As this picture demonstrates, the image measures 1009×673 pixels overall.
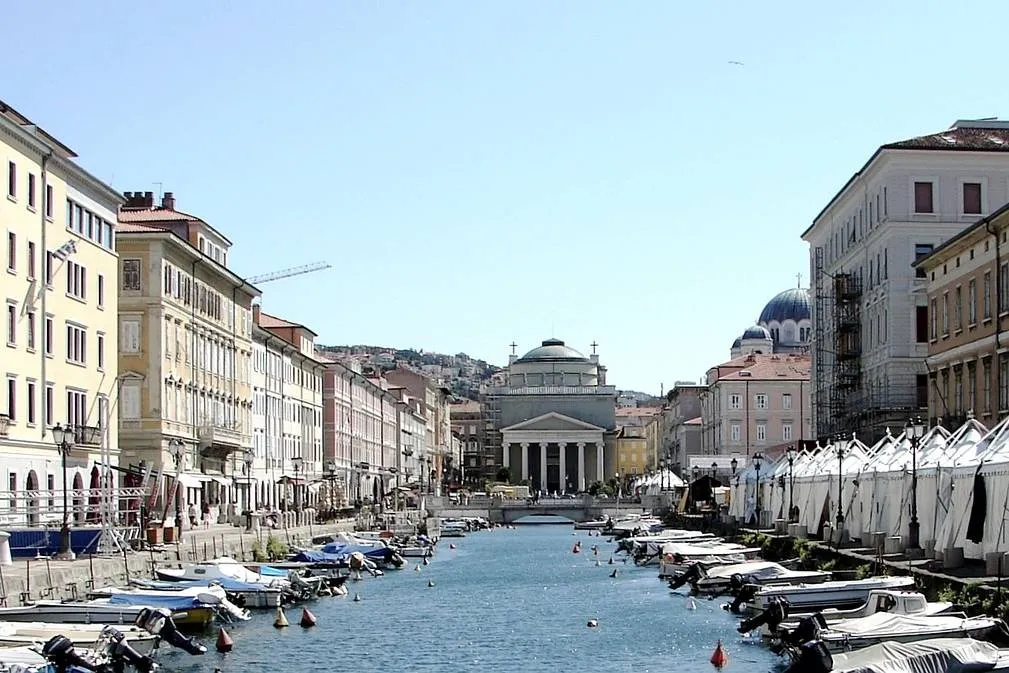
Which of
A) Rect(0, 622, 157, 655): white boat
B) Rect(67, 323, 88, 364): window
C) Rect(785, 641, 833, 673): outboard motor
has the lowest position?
Rect(0, 622, 157, 655): white boat

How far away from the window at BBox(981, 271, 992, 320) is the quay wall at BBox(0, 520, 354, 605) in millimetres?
30228

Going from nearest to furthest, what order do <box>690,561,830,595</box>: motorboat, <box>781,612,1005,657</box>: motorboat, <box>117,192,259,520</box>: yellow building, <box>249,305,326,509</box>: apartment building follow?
<box>781,612,1005,657</box>: motorboat → <box>690,561,830,595</box>: motorboat → <box>117,192,259,520</box>: yellow building → <box>249,305,326,509</box>: apartment building

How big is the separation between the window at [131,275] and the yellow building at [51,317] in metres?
7.02

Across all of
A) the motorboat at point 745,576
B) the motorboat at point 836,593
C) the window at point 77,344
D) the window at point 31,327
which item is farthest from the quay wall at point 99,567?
the motorboat at point 836,593

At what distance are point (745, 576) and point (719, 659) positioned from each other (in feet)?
43.8

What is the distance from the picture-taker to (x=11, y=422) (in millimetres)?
55094

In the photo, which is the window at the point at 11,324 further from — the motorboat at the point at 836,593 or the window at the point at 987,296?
the window at the point at 987,296

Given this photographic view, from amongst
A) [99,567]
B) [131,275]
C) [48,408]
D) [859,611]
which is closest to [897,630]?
[859,611]

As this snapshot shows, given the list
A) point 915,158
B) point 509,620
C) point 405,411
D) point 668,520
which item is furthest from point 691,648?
point 405,411

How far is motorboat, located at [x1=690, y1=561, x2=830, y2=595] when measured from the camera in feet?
153

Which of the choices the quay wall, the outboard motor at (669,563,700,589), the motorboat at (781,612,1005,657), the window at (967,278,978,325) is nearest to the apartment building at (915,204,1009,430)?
the window at (967,278,978,325)

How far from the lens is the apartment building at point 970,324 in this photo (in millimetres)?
60531

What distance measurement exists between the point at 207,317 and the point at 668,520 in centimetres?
4375

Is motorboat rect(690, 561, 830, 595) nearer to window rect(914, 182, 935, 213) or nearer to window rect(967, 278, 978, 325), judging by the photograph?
window rect(967, 278, 978, 325)
